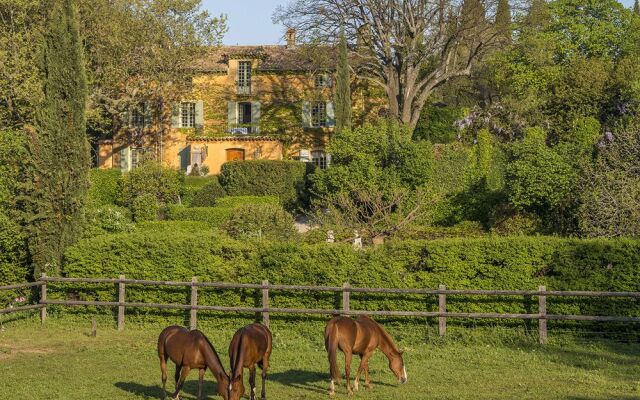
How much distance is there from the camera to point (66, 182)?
2402 cm

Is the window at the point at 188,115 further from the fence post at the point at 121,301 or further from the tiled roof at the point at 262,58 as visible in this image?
the fence post at the point at 121,301

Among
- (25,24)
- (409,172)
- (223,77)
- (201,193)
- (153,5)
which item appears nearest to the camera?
(409,172)

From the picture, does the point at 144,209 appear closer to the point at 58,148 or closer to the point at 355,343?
the point at 58,148

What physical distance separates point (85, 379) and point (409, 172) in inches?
1006

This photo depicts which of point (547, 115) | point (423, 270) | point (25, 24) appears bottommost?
point (423, 270)

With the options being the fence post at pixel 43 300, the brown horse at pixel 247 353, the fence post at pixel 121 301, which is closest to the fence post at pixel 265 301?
the fence post at pixel 121 301

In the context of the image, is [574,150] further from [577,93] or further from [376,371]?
[577,93]

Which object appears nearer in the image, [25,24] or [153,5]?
[25,24]

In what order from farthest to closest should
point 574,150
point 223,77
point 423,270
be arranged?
point 223,77 → point 574,150 → point 423,270

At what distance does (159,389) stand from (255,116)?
51.1 metres

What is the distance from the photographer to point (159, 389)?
15008 mm

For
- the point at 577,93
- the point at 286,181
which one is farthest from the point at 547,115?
the point at 286,181

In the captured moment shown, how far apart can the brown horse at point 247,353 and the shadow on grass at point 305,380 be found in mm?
1304

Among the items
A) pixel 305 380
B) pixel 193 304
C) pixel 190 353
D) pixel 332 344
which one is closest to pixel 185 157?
pixel 193 304
